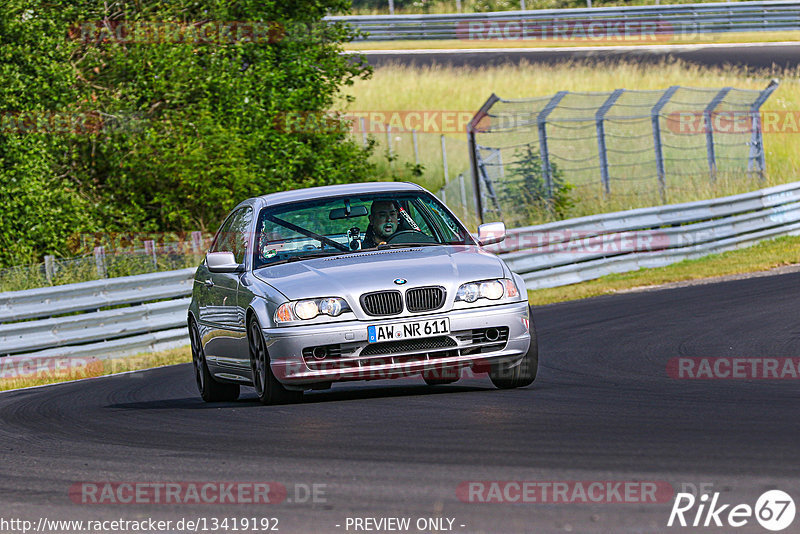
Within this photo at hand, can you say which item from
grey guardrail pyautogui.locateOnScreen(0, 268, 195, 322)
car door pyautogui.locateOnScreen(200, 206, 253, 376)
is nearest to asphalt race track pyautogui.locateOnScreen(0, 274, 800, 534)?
car door pyautogui.locateOnScreen(200, 206, 253, 376)

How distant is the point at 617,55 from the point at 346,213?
3677 cm

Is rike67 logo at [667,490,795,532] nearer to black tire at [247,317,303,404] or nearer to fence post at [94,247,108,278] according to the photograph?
black tire at [247,317,303,404]

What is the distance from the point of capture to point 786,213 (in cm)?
2383

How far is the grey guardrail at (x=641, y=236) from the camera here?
20938 mm

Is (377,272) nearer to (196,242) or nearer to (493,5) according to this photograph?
(196,242)

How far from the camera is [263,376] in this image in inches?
355

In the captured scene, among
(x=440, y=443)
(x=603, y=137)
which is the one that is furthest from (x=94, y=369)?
(x=603, y=137)

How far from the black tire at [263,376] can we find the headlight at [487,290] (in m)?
1.31

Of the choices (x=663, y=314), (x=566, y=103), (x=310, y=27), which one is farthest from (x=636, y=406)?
(x=566, y=103)

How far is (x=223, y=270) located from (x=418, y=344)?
185 centimetres

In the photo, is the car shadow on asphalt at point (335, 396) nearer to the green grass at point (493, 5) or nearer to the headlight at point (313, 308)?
the headlight at point (313, 308)

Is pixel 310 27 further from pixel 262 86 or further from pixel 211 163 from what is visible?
pixel 211 163

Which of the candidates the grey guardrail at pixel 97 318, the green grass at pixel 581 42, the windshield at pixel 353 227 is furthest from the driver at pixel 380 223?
the green grass at pixel 581 42

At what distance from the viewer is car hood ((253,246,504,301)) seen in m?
8.67
